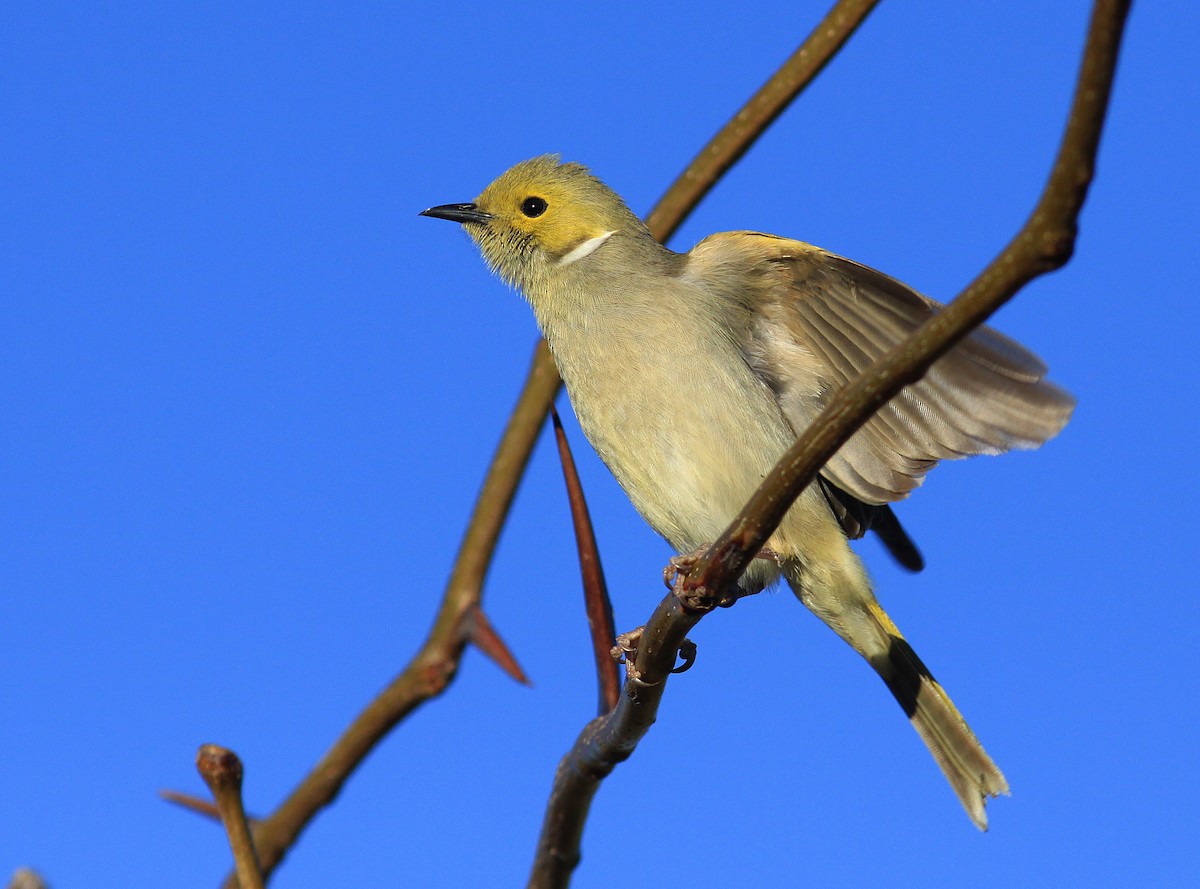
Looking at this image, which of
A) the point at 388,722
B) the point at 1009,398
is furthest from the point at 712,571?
the point at 1009,398

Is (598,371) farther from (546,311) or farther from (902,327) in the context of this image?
(902,327)

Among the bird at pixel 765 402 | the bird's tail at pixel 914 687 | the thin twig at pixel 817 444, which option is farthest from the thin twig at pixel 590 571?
the bird's tail at pixel 914 687

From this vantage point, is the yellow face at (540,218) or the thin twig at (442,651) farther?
the yellow face at (540,218)

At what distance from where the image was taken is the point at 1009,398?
179 inches

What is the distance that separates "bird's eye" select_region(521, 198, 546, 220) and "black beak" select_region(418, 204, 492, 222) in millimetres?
209

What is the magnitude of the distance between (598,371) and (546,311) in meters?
0.58

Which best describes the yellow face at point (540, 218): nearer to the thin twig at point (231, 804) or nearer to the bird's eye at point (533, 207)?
the bird's eye at point (533, 207)

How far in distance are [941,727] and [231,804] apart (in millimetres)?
4565

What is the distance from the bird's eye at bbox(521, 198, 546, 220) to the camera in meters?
6.39

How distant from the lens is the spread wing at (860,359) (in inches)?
189

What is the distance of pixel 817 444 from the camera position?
2375 mm

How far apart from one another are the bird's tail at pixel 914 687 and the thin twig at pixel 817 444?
6.50 ft

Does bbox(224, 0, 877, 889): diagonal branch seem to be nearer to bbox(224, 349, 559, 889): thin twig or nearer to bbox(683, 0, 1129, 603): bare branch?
bbox(224, 349, 559, 889): thin twig

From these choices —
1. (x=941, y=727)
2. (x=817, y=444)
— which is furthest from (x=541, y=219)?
A: (x=817, y=444)
